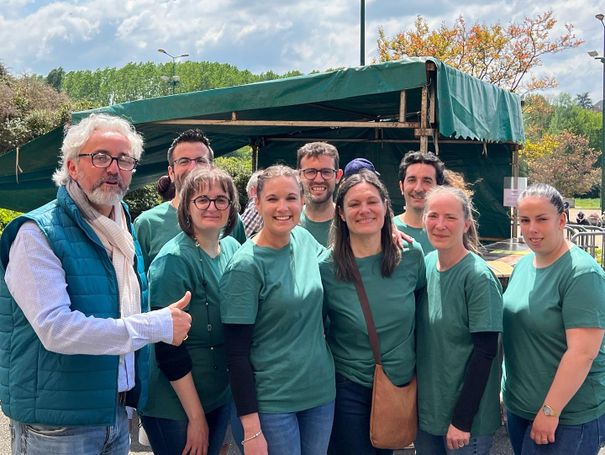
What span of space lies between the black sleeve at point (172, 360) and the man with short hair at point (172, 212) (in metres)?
0.78

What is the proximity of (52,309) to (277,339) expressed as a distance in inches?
33.7

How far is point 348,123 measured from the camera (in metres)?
6.84

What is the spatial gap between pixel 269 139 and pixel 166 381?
8780mm

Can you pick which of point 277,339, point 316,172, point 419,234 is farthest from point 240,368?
point 316,172

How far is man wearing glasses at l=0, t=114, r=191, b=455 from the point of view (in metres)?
1.89

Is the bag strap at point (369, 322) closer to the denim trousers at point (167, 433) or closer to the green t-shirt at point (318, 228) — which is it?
the denim trousers at point (167, 433)

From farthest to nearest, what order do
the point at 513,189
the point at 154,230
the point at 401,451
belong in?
the point at 513,189 → the point at 401,451 → the point at 154,230

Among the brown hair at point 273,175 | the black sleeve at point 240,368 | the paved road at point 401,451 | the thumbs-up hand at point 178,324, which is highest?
the brown hair at point 273,175

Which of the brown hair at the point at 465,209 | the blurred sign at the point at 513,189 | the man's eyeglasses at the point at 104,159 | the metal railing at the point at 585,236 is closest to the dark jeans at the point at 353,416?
the brown hair at the point at 465,209

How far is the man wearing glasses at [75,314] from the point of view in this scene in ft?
6.20

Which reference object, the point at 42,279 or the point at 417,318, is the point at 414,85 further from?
the point at 42,279

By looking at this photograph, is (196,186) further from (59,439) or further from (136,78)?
(136,78)

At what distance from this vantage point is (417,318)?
2.57 m

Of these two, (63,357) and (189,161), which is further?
(189,161)
